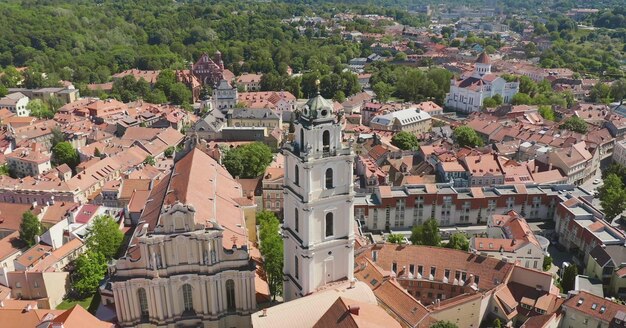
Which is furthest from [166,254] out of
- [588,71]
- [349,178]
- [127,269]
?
[588,71]

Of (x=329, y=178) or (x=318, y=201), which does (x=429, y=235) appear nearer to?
(x=329, y=178)

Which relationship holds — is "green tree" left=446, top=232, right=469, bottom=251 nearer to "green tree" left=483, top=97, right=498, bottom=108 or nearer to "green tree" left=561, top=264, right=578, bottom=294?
"green tree" left=561, top=264, right=578, bottom=294


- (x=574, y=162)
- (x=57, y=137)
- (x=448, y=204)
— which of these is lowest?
(x=448, y=204)

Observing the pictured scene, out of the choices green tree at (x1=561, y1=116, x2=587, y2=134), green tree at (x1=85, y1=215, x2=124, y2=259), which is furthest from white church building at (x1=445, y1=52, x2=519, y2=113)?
green tree at (x1=85, y1=215, x2=124, y2=259)

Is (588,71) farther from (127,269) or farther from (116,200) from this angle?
(127,269)

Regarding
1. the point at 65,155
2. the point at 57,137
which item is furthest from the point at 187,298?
the point at 57,137

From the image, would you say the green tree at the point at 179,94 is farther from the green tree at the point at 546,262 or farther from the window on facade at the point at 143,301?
the green tree at the point at 546,262
